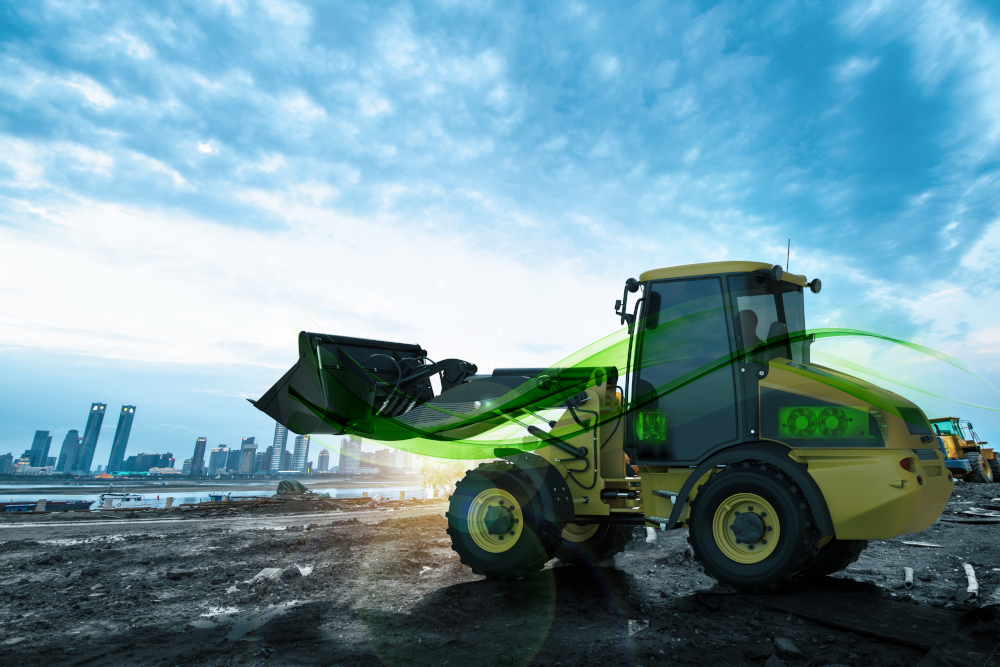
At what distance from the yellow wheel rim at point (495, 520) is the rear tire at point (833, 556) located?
3.18m

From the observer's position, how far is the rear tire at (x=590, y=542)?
7152 mm

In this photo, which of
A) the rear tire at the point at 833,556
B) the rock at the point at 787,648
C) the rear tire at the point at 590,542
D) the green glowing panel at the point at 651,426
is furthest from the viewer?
the rear tire at the point at 590,542

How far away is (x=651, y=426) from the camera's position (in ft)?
18.0

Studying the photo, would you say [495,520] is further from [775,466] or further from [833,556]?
[833,556]

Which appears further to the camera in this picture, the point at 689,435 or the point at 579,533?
the point at 579,533

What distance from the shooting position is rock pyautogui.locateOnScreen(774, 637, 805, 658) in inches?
140

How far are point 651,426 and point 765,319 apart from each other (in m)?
1.62

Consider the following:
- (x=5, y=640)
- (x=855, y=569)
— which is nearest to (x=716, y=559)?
(x=855, y=569)

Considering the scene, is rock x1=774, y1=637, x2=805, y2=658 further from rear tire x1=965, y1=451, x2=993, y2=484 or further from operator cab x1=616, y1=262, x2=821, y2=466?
rear tire x1=965, y1=451, x2=993, y2=484

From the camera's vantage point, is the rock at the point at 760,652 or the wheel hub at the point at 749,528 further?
the wheel hub at the point at 749,528

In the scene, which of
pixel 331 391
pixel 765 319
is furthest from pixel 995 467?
pixel 331 391

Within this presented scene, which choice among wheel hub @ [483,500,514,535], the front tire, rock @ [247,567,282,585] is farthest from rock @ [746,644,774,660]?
rock @ [247,567,282,585]

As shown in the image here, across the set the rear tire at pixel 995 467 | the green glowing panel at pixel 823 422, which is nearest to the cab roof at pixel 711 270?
the green glowing panel at pixel 823 422

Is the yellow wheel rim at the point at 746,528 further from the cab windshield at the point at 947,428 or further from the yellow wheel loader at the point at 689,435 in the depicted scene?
the cab windshield at the point at 947,428
